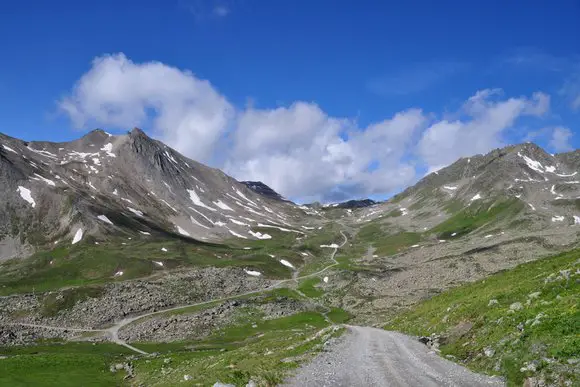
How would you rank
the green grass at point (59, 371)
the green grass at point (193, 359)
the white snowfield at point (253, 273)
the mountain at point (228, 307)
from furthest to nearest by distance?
1. the white snowfield at point (253, 273)
2. the green grass at point (59, 371)
3. the green grass at point (193, 359)
4. the mountain at point (228, 307)

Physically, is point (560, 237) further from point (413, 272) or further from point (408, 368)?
point (408, 368)

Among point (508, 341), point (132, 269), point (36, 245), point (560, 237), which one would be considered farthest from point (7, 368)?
point (560, 237)

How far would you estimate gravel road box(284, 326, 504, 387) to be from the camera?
22.8m

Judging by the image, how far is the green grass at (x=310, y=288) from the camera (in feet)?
474

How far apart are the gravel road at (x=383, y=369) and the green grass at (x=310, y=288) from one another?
361 ft

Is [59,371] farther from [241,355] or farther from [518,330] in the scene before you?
[518,330]

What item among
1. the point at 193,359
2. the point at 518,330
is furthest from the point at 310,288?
the point at 518,330

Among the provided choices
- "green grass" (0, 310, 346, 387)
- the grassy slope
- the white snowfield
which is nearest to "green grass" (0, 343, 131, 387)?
"green grass" (0, 310, 346, 387)

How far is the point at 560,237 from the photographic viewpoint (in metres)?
188

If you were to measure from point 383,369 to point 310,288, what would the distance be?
129092 millimetres

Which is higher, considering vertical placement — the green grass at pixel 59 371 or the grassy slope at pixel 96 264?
the grassy slope at pixel 96 264

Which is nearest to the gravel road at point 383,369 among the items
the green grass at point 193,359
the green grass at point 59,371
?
the green grass at point 193,359

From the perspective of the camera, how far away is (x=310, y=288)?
502ft

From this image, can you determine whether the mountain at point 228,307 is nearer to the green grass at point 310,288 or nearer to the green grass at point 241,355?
the green grass at point 241,355
